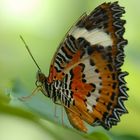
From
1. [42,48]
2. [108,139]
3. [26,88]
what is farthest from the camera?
[42,48]

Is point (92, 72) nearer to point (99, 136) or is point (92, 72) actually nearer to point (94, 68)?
point (94, 68)

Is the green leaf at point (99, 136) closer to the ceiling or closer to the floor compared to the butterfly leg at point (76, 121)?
closer to the floor

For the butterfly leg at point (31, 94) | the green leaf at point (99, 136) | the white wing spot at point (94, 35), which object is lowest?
the green leaf at point (99, 136)

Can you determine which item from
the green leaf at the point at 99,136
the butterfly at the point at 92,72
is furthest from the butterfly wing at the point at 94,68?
the green leaf at the point at 99,136

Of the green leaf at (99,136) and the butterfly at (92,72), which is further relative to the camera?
the butterfly at (92,72)

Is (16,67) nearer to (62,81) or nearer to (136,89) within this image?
(62,81)

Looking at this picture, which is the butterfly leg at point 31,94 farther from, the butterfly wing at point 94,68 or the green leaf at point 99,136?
the green leaf at point 99,136

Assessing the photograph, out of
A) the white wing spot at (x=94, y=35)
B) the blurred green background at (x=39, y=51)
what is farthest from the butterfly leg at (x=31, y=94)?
the white wing spot at (x=94, y=35)

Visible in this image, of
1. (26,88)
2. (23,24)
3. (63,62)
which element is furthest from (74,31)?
(23,24)
